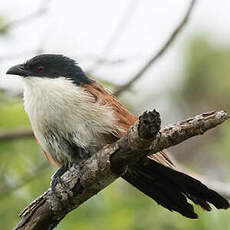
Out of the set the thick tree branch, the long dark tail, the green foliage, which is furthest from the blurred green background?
the thick tree branch

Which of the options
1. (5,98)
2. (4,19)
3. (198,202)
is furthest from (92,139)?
(4,19)

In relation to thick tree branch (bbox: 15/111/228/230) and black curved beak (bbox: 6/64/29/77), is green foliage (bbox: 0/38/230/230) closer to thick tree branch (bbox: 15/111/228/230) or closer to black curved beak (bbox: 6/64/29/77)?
black curved beak (bbox: 6/64/29/77)

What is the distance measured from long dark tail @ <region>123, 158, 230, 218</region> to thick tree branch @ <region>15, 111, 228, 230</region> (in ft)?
1.38

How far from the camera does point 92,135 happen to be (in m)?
4.25

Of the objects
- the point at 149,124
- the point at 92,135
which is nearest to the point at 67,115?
the point at 92,135

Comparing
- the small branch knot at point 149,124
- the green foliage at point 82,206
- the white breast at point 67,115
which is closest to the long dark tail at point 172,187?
the white breast at point 67,115

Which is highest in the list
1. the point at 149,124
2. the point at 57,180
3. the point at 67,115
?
the point at 149,124

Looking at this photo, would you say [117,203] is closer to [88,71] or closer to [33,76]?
[88,71]

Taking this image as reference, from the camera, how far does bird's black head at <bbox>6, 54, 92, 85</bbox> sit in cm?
479

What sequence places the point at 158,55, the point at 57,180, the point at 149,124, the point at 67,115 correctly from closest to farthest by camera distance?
the point at 149,124 < the point at 57,180 < the point at 67,115 < the point at 158,55

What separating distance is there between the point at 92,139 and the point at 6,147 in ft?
6.65

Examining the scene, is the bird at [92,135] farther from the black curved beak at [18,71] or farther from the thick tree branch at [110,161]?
the black curved beak at [18,71]

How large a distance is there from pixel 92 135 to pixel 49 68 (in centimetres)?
82

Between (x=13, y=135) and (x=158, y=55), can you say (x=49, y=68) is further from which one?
(x=13, y=135)
